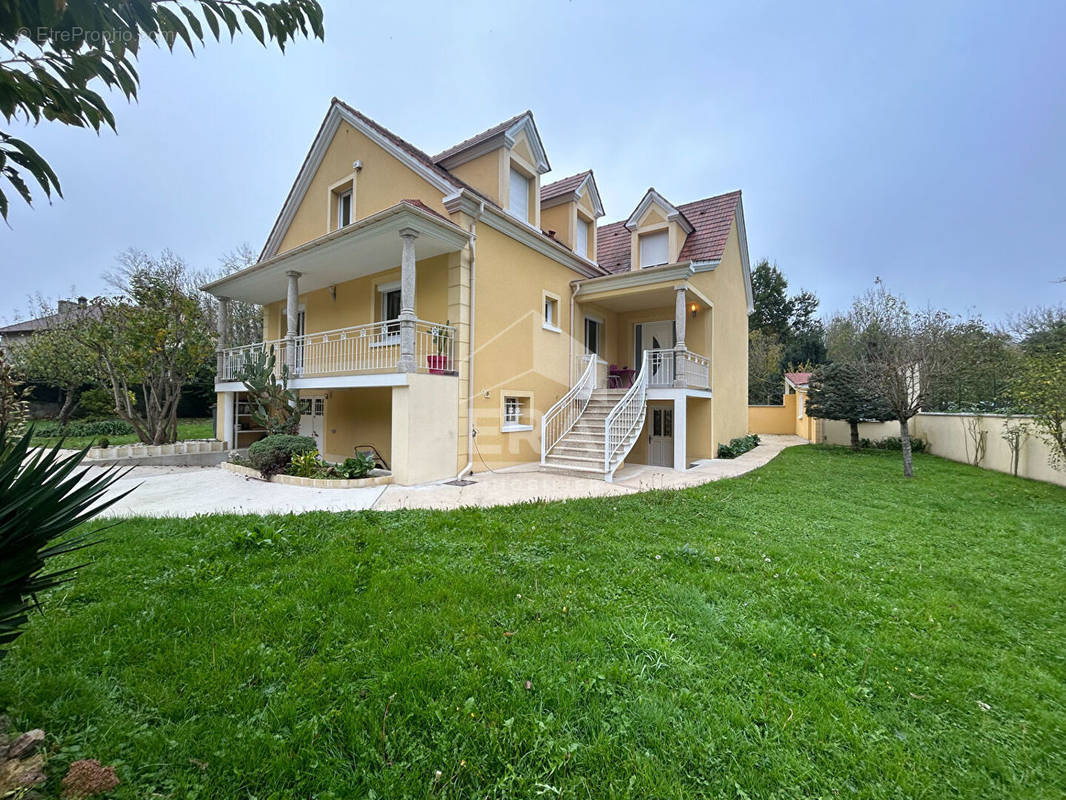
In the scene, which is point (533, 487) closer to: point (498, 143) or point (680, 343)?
point (680, 343)

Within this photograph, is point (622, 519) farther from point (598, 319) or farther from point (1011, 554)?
point (598, 319)

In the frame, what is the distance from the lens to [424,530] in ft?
16.1

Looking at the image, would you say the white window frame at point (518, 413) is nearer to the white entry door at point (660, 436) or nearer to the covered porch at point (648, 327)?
the covered porch at point (648, 327)

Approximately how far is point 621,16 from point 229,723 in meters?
11.1

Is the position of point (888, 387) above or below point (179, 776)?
above

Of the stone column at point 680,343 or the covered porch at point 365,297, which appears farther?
the stone column at point 680,343

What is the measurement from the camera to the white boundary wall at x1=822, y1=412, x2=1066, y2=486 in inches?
373

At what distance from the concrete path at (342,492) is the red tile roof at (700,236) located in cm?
727

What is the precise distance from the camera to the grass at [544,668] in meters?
1.79

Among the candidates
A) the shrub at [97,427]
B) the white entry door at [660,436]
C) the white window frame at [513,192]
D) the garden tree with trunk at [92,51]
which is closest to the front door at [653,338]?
the white entry door at [660,436]

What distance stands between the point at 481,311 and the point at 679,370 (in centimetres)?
552

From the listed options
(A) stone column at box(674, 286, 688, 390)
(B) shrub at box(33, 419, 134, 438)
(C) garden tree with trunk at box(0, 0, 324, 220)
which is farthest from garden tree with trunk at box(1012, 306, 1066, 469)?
(B) shrub at box(33, 419, 134, 438)

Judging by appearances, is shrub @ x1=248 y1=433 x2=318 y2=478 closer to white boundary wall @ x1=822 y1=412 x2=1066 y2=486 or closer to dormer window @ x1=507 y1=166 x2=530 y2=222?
dormer window @ x1=507 y1=166 x2=530 y2=222

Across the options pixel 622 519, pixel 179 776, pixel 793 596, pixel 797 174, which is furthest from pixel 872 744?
pixel 797 174
